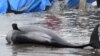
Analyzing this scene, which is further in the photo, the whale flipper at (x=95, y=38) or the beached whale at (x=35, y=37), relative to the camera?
the beached whale at (x=35, y=37)

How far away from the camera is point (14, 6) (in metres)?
19.5

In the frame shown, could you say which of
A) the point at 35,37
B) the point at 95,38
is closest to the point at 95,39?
the point at 95,38

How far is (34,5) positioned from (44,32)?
447 inches

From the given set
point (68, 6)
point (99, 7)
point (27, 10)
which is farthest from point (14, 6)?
point (99, 7)

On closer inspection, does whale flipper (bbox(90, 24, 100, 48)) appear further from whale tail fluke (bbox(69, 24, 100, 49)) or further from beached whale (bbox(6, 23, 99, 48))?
beached whale (bbox(6, 23, 99, 48))

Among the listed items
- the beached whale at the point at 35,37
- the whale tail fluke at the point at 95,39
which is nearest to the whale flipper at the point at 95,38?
the whale tail fluke at the point at 95,39

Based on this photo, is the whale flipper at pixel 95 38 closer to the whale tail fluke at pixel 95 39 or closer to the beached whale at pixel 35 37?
the whale tail fluke at pixel 95 39

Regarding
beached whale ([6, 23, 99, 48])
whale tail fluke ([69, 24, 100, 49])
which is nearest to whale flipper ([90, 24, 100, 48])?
whale tail fluke ([69, 24, 100, 49])

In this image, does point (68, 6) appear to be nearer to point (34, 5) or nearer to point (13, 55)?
point (34, 5)

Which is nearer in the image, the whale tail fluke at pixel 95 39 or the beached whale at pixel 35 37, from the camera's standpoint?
the whale tail fluke at pixel 95 39

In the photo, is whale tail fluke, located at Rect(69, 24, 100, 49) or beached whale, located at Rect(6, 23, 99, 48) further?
beached whale, located at Rect(6, 23, 99, 48)

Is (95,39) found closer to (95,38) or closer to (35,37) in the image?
(95,38)

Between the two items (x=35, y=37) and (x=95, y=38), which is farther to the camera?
(x=35, y=37)

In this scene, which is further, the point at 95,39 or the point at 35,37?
the point at 35,37
